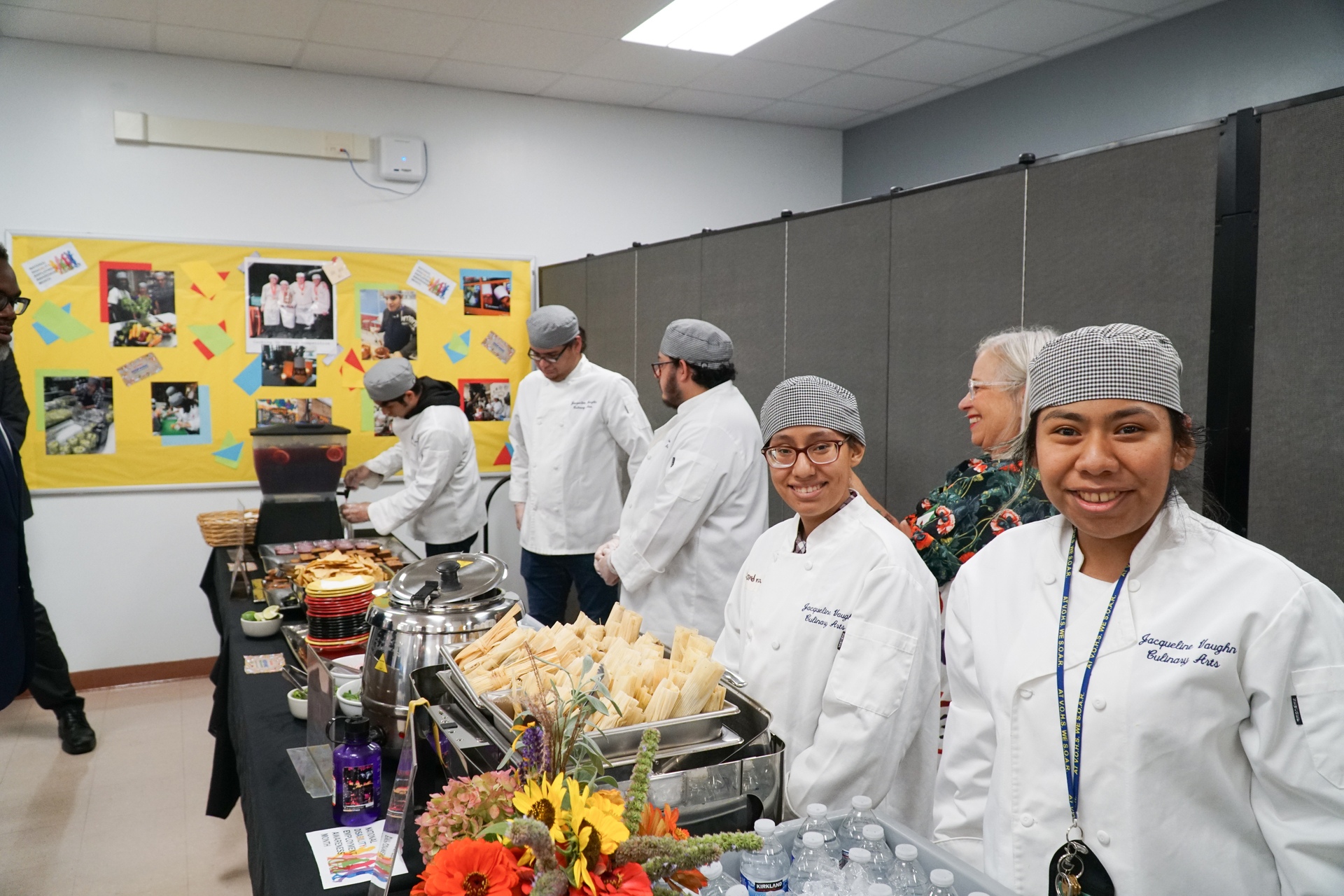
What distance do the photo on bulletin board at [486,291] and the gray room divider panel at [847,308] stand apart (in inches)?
96.5

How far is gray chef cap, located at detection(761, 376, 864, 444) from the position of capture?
1.72 m

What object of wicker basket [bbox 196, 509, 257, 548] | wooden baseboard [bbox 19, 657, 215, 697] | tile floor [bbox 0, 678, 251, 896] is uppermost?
wicker basket [bbox 196, 509, 257, 548]

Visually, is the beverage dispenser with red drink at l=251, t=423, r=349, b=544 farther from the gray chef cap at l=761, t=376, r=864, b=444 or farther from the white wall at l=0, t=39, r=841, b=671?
the gray chef cap at l=761, t=376, r=864, b=444

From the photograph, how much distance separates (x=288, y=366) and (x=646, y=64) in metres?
2.45

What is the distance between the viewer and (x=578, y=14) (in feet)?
12.8

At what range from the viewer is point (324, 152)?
480 centimetres

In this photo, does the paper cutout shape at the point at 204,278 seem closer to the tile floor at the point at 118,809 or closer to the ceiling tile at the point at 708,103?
the tile floor at the point at 118,809

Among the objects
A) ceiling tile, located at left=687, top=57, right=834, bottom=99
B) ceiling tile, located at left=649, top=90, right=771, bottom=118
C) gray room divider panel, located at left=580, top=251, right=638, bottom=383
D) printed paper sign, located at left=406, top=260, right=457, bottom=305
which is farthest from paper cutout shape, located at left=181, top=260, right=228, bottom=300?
ceiling tile, located at left=687, top=57, right=834, bottom=99

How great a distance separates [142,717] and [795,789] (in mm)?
3851

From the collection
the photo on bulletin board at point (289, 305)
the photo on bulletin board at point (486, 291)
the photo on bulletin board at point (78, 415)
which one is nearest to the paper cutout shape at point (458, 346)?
the photo on bulletin board at point (486, 291)

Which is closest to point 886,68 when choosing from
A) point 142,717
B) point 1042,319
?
point 1042,319

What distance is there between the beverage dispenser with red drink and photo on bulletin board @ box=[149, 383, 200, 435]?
98cm

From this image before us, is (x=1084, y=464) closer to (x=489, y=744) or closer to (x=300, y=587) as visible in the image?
(x=489, y=744)

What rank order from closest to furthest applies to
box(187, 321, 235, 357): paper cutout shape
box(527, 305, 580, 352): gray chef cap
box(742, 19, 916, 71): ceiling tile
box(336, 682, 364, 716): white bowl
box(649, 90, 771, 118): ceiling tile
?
box(336, 682, 364, 716): white bowl < box(527, 305, 580, 352): gray chef cap < box(742, 19, 916, 71): ceiling tile < box(187, 321, 235, 357): paper cutout shape < box(649, 90, 771, 118): ceiling tile
